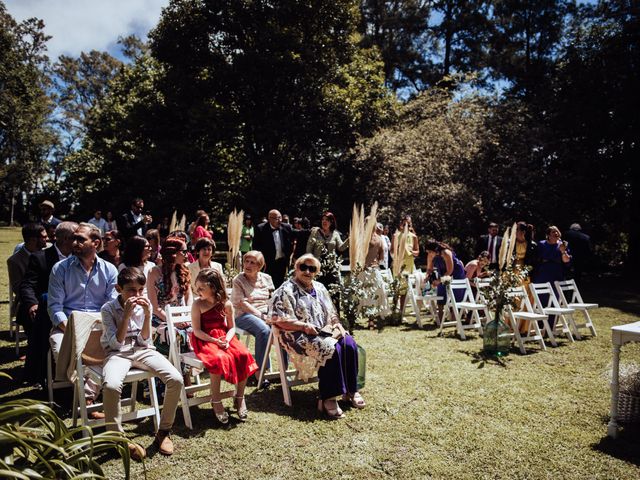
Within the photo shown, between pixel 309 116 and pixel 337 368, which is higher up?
pixel 309 116

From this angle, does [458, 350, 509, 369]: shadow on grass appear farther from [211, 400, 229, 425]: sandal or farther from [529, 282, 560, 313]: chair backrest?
[211, 400, 229, 425]: sandal

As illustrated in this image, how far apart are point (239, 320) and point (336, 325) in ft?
4.08

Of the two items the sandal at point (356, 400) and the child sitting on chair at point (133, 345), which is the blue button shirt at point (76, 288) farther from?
the sandal at point (356, 400)

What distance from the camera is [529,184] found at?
16531mm

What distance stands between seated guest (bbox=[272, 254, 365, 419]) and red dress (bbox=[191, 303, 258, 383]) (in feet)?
1.81

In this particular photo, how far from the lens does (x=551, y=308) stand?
829 centimetres

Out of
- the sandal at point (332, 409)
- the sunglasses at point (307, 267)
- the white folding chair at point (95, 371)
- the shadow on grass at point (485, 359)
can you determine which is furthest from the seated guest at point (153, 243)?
the shadow on grass at point (485, 359)

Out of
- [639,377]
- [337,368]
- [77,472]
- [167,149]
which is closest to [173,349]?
[337,368]

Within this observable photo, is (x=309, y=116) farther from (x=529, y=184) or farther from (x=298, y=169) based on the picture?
(x=529, y=184)

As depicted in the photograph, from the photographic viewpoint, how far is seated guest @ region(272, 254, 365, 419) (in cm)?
498

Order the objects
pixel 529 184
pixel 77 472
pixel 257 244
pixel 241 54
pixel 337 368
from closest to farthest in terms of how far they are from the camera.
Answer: pixel 77 472 < pixel 337 368 < pixel 257 244 < pixel 529 184 < pixel 241 54

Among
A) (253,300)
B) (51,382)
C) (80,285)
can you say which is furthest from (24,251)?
(253,300)

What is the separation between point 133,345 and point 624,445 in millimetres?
4361

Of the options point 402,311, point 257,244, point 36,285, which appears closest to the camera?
point 36,285
